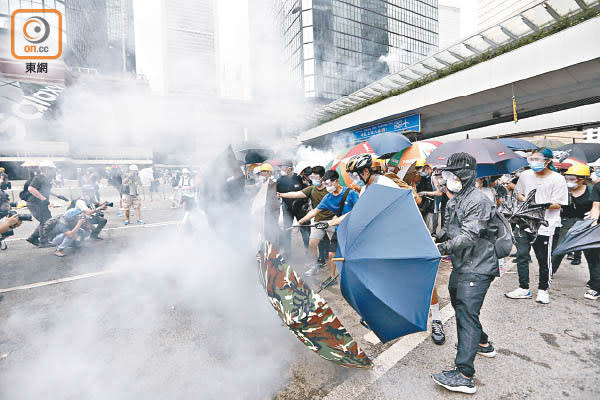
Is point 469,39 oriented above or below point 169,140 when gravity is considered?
above

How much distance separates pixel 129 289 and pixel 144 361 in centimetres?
159

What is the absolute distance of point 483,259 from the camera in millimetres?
1746

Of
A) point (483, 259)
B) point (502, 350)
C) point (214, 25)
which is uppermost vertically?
point (214, 25)

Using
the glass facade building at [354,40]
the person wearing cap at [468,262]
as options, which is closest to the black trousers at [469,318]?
the person wearing cap at [468,262]

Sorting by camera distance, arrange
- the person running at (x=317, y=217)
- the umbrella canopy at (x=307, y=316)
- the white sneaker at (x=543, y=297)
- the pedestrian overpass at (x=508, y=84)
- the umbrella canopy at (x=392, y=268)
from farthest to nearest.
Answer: the pedestrian overpass at (x=508, y=84) < the person running at (x=317, y=217) < the white sneaker at (x=543, y=297) < the umbrella canopy at (x=307, y=316) < the umbrella canopy at (x=392, y=268)

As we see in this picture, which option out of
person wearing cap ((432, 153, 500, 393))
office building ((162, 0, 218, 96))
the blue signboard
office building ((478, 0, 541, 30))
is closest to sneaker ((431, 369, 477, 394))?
person wearing cap ((432, 153, 500, 393))

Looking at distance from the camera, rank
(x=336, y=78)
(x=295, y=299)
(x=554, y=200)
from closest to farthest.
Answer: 1. (x=295, y=299)
2. (x=554, y=200)
3. (x=336, y=78)

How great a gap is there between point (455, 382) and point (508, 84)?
12.1 metres

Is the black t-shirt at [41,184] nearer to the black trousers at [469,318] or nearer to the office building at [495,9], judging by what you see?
the black trousers at [469,318]

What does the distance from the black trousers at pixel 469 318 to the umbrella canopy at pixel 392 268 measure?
0.42 m

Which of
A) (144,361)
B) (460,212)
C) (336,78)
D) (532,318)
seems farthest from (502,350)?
(336,78)

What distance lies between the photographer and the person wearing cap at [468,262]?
1.70 m

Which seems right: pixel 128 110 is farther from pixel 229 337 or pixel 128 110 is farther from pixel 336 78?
pixel 336 78

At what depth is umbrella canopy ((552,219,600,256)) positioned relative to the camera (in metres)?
2.73
